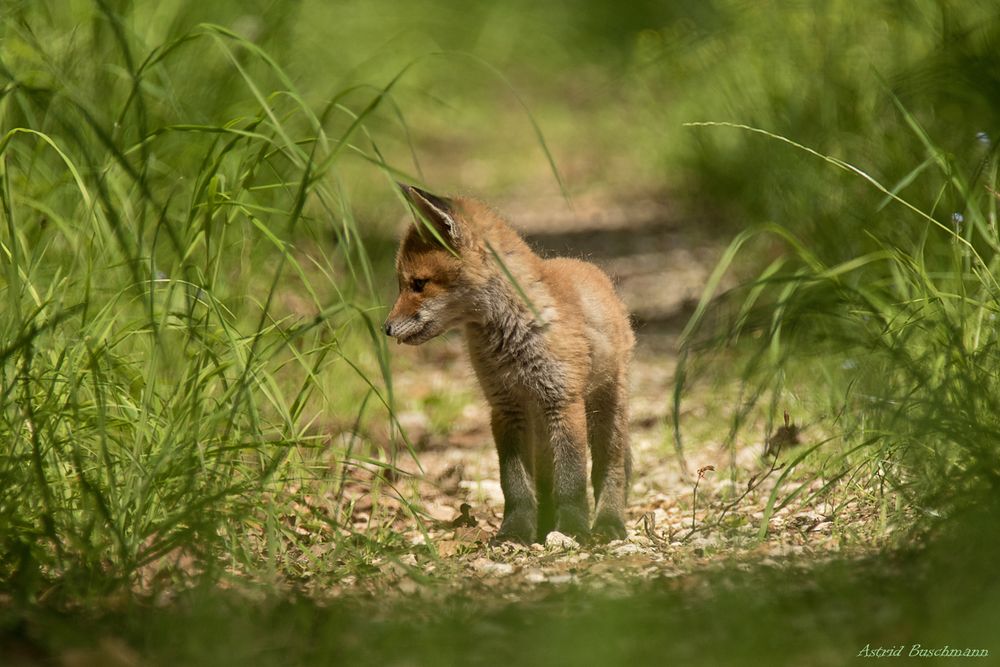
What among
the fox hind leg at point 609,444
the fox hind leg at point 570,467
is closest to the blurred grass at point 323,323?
the fox hind leg at point 609,444

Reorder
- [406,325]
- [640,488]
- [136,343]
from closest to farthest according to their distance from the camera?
[406,325] → [136,343] → [640,488]

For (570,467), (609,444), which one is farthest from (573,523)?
(609,444)

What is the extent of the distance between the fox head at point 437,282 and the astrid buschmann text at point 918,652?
224 cm

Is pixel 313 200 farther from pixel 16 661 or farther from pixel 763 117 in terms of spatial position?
pixel 16 661

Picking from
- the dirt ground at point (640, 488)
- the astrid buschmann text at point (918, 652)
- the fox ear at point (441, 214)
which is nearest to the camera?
the astrid buschmann text at point (918, 652)

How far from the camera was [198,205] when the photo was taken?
388 cm

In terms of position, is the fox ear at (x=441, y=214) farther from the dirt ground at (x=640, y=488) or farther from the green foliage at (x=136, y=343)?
the dirt ground at (x=640, y=488)

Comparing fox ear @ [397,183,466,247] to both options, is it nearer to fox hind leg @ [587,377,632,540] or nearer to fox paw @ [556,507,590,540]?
fox hind leg @ [587,377,632,540]

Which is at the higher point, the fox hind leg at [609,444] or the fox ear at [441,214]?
the fox ear at [441,214]

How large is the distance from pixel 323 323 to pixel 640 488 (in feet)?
5.98

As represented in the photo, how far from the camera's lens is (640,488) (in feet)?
18.0

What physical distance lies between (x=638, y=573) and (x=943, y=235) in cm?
285

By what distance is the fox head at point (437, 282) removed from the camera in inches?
180

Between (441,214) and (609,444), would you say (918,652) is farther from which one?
(441,214)
